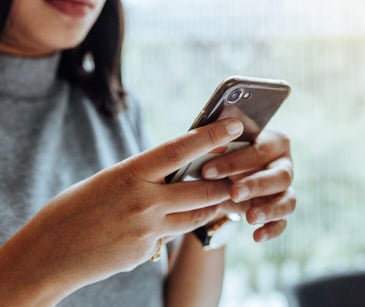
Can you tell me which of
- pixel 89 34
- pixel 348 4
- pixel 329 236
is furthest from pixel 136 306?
pixel 348 4

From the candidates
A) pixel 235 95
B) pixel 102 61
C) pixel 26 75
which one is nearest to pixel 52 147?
pixel 26 75

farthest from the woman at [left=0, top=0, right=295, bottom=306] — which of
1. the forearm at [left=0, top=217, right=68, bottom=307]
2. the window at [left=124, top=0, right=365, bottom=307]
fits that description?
the window at [left=124, top=0, right=365, bottom=307]

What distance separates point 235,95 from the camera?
0.56m

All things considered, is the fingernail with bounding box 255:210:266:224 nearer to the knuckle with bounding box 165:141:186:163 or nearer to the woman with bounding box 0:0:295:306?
the woman with bounding box 0:0:295:306

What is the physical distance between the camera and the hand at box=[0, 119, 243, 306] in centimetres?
53

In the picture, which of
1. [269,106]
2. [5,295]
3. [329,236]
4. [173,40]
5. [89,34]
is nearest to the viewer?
[5,295]

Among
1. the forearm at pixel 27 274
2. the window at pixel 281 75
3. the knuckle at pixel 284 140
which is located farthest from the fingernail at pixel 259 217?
the window at pixel 281 75

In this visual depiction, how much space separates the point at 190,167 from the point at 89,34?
426 mm

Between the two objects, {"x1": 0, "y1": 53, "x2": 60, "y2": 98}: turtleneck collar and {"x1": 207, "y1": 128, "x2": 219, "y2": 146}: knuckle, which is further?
{"x1": 0, "y1": 53, "x2": 60, "y2": 98}: turtleneck collar

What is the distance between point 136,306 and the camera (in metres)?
0.77

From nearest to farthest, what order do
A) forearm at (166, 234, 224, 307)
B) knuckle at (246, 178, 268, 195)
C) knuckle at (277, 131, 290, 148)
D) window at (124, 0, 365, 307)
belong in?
knuckle at (246, 178, 268, 195), knuckle at (277, 131, 290, 148), forearm at (166, 234, 224, 307), window at (124, 0, 365, 307)

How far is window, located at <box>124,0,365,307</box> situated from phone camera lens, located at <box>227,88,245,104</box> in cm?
80

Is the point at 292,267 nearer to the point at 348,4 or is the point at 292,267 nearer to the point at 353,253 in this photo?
the point at 353,253

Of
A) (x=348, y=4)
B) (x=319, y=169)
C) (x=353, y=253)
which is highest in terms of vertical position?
(x=348, y=4)
